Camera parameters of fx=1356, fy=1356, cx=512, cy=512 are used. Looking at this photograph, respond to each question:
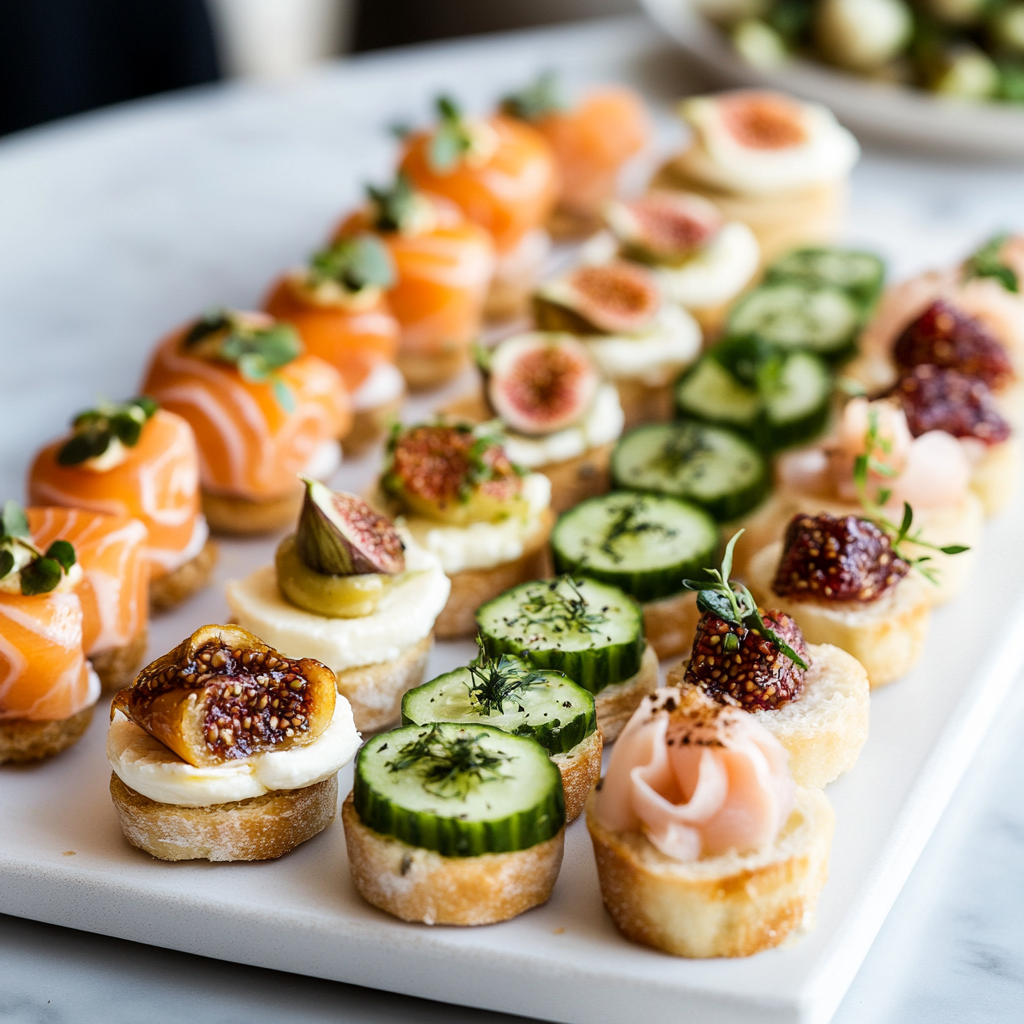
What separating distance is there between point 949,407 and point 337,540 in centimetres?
183

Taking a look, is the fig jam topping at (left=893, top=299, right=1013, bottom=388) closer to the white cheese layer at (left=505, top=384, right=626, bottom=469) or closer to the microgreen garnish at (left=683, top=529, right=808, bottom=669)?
the white cheese layer at (left=505, top=384, right=626, bottom=469)

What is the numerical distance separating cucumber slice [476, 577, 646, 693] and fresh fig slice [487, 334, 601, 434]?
85cm

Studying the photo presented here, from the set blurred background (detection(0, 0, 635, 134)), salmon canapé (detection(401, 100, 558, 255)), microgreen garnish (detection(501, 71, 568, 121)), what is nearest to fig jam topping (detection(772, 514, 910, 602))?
salmon canapé (detection(401, 100, 558, 255))

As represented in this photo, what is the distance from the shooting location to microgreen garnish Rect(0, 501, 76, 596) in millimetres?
2844

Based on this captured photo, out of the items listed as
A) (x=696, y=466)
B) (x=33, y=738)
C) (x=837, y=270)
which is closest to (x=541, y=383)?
(x=696, y=466)

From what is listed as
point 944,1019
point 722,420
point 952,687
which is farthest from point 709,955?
point 722,420

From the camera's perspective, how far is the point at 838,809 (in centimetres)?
279

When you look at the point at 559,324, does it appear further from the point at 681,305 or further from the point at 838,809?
the point at 838,809

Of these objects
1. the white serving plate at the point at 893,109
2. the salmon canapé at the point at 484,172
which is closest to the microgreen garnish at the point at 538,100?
the salmon canapé at the point at 484,172

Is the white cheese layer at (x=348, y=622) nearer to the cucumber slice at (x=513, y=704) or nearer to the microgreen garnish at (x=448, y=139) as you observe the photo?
the cucumber slice at (x=513, y=704)

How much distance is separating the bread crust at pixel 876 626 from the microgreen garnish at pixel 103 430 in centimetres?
162

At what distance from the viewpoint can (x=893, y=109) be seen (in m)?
6.33

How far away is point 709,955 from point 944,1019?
50 cm

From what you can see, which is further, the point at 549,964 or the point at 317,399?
the point at 317,399
